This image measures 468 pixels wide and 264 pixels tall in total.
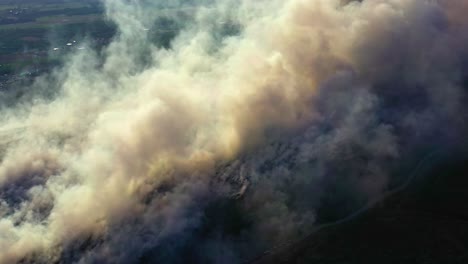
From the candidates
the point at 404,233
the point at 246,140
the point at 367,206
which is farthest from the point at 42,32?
the point at 404,233

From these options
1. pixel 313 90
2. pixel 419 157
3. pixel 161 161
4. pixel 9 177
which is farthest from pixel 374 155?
pixel 9 177

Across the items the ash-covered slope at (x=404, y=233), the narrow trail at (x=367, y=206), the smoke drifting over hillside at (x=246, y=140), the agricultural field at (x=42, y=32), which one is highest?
the agricultural field at (x=42, y=32)

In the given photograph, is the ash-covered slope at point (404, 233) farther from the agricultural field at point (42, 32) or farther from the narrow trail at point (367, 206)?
the agricultural field at point (42, 32)

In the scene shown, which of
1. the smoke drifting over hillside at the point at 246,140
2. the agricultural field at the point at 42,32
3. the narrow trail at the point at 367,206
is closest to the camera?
the narrow trail at the point at 367,206

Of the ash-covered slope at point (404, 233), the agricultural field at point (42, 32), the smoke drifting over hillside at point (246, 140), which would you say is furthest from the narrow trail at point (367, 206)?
the agricultural field at point (42, 32)

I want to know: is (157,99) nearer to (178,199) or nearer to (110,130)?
(110,130)

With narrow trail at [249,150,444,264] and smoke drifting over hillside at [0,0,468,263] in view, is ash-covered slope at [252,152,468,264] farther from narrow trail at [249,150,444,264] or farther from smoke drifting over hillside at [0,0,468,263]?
smoke drifting over hillside at [0,0,468,263]
